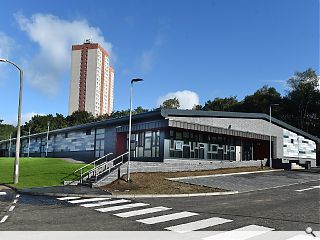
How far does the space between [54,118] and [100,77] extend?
33.5 meters

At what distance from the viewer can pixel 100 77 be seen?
139 metres

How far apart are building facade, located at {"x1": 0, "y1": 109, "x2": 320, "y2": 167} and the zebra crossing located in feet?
50.9

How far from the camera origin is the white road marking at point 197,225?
32.9ft

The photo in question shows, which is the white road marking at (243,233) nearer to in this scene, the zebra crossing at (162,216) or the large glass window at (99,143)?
the zebra crossing at (162,216)

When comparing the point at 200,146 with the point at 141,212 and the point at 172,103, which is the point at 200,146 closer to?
the point at 141,212

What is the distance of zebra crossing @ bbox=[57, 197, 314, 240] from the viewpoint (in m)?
9.48

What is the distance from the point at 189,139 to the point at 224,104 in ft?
154

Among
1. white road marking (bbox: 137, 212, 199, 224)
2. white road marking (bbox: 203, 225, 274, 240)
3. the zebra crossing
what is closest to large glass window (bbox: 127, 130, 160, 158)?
the zebra crossing

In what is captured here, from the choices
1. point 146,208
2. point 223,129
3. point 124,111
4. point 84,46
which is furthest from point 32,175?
point 84,46

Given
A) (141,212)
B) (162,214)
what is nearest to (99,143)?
A: (141,212)

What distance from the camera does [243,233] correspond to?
9484 mm

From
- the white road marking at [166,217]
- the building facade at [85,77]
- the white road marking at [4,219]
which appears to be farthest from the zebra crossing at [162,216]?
the building facade at [85,77]

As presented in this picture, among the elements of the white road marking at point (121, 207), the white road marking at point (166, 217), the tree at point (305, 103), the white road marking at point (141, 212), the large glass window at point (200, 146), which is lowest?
the white road marking at point (121, 207)

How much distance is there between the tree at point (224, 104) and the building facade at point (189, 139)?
86.8ft
